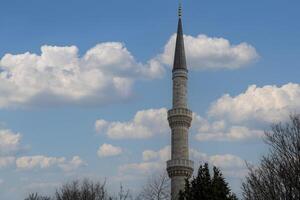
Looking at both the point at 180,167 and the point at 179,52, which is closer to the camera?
the point at 180,167

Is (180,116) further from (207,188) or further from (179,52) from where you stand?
(207,188)

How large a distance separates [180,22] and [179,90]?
27.8ft

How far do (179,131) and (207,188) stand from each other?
2417 centimetres

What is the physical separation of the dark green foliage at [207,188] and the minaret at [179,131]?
832 inches

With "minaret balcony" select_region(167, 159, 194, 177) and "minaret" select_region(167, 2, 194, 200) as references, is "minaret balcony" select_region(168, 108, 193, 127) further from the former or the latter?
"minaret balcony" select_region(167, 159, 194, 177)

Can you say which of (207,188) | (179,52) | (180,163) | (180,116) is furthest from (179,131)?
(207,188)

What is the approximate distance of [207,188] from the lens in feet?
90.3

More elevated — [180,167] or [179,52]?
[179,52]

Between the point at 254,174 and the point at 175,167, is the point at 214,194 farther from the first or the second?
the point at 175,167

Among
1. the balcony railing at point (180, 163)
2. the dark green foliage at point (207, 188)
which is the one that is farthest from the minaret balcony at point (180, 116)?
the dark green foliage at point (207, 188)

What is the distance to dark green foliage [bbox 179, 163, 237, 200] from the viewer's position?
2739 centimetres

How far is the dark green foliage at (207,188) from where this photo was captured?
2739 cm

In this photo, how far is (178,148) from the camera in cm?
5106

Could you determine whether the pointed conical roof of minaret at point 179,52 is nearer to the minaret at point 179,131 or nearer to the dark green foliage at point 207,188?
the minaret at point 179,131
